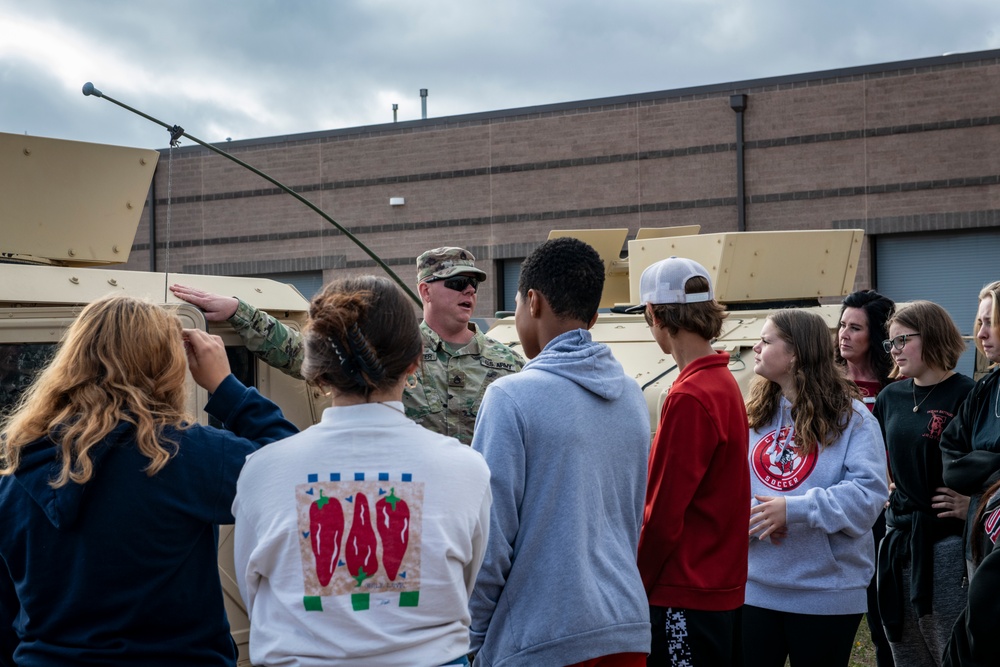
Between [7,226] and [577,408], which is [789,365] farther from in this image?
[7,226]

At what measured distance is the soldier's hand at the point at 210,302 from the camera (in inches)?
146

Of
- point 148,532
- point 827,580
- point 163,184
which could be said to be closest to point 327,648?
point 148,532

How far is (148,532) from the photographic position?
2332 mm

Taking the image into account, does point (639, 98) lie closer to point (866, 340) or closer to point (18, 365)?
point (866, 340)

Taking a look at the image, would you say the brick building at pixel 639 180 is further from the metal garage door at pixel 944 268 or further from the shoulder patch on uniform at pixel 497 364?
the shoulder patch on uniform at pixel 497 364

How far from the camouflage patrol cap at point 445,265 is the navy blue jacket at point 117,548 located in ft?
6.96

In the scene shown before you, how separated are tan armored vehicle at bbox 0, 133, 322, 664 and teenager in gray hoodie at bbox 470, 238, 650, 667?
1347mm

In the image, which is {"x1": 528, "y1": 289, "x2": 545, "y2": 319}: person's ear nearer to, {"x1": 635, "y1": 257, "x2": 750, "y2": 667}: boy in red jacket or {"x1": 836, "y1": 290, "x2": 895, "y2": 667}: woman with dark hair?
{"x1": 635, "y1": 257, "x2": 750, "y2": 667}: boy in red jacket

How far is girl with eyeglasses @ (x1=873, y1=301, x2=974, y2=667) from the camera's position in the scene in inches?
172

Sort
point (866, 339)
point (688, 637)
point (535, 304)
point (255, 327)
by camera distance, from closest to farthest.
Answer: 1. point (535, 304)
2. point (688, 637)
3. point (255, 327)
4. point (866, 339)

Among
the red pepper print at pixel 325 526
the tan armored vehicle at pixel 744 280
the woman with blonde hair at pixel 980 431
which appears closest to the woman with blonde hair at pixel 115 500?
the red pepper print at pixel 325 526

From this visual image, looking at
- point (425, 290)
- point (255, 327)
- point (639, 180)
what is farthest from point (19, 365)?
point (639, 180)

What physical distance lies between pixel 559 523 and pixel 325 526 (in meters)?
0.73

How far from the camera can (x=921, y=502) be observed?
449 cm
